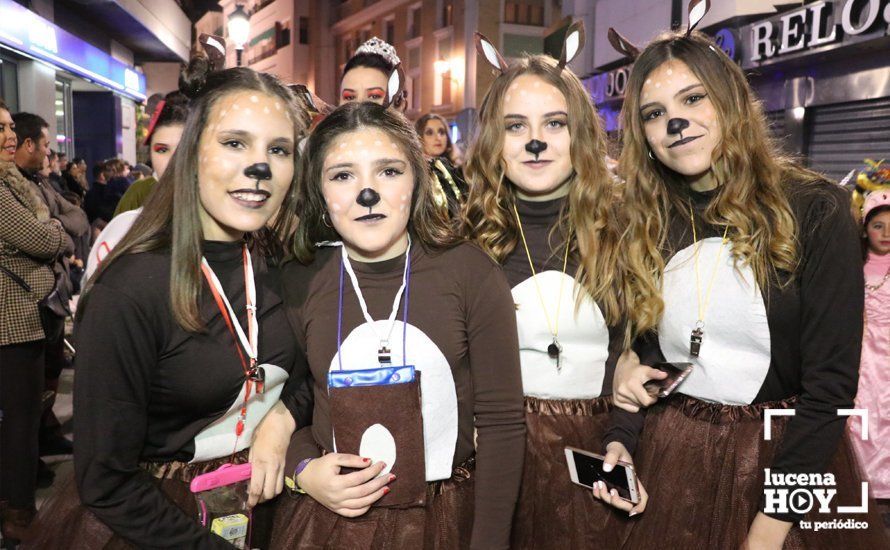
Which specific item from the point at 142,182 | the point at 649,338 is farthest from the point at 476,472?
the point at 142,182

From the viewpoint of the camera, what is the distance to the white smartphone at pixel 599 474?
1.80m

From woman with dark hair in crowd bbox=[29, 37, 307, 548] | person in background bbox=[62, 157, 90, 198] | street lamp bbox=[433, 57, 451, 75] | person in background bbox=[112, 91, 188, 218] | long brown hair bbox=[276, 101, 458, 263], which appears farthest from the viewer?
street lamp bbox=[433, 57, 451, 75]

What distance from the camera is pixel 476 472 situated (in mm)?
1760

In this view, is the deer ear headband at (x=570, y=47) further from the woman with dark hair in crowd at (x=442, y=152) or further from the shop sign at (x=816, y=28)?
the shop sign at (x=816, y=28)

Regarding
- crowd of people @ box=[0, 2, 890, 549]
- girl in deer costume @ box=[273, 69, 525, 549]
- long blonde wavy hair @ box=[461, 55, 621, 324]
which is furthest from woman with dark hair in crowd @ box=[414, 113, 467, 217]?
girl in deer costume @ box=[273, 69, 525, 549]

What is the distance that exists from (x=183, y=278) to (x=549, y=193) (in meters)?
1.20

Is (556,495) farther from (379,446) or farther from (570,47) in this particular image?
(570,47)

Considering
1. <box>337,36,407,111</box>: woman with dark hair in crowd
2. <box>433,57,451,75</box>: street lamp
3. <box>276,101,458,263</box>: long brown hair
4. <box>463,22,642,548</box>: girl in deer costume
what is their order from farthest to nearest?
<box>433,57,451,75</box>: street lamp < <box>337,36,407,111</box>: woman with dark hair in crowd < <box>463,22,642,548</box>: girl in deer costume < <box>276,101,458,263</box>: long brown hair

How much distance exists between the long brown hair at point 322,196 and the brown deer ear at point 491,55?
1.62ft

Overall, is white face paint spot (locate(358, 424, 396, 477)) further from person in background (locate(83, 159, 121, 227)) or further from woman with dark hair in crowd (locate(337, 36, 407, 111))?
person in background (locate(83, 159, 121, 227))

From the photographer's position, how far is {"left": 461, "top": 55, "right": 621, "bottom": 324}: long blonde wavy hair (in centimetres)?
207

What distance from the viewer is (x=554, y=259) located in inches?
83.7

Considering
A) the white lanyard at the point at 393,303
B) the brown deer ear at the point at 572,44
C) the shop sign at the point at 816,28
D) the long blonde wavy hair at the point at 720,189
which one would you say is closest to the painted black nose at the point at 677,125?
the long blonde wavy hair at the point at 720,189

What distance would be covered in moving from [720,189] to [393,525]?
1336 millimetres
